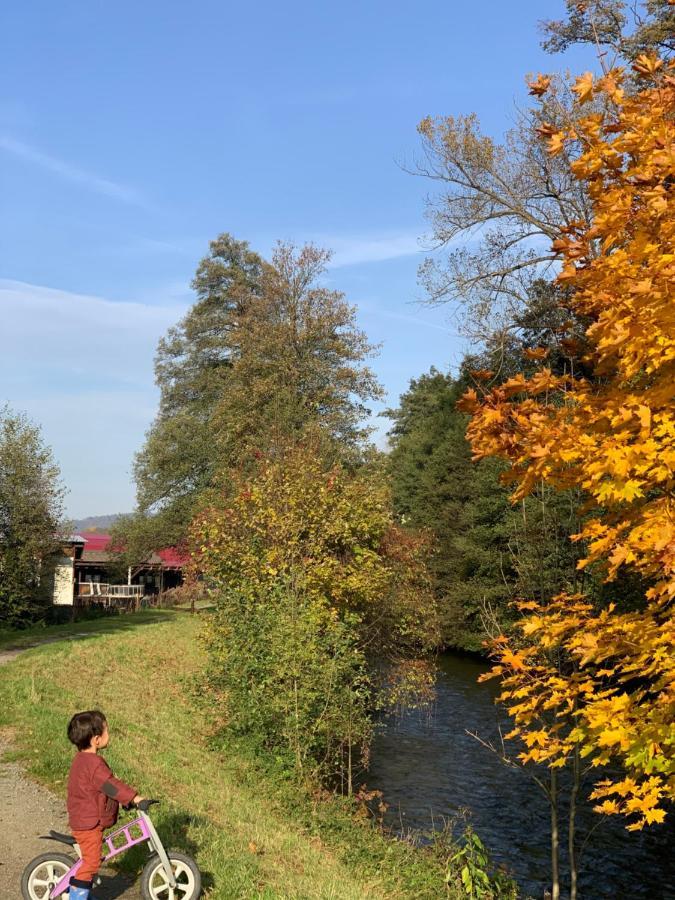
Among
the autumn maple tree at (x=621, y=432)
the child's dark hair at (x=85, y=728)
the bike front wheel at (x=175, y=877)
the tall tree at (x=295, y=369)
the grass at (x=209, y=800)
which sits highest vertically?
the tall tree at (x=295, y=369)

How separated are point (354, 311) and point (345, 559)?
17309 millimetres

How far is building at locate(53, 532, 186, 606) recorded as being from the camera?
157 ft

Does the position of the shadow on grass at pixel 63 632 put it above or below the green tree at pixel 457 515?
below

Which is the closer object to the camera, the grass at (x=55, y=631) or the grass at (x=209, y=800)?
the grass at (x=209, y=800)

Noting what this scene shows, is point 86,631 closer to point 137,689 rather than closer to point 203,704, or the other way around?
point 137,689

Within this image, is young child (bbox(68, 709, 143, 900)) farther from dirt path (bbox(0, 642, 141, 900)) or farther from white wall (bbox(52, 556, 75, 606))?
white wall (bbox(52, 556, 75, 606))

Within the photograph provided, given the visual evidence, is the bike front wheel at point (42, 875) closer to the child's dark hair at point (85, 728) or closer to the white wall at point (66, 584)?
the child's dark hair at point (85, 728)

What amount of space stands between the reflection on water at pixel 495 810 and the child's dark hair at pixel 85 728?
787cm

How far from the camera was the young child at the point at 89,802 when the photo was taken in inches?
220

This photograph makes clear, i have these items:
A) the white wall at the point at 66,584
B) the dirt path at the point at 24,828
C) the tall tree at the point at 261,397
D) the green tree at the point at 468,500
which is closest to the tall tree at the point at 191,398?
the tall tree at the point at 261,397

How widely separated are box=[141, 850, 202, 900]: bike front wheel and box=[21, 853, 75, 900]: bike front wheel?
22.5 inches

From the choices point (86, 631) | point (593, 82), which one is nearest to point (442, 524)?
point (86, 631)

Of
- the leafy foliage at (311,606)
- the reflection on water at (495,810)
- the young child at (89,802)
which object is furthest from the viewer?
the leafy foliage at (311,606)

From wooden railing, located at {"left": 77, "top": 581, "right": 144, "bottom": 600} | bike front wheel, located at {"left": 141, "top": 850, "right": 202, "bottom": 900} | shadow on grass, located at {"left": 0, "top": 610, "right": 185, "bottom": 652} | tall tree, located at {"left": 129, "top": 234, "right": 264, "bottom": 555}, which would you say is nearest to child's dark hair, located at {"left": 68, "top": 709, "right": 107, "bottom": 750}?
bike front wheel, located at {"left": 141, "top": 850, "right": 202, "bottom": 900}
